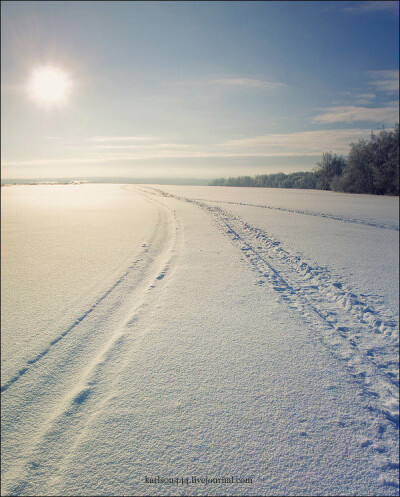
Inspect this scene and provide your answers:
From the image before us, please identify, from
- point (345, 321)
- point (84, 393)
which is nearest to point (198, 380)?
point (84, 393)

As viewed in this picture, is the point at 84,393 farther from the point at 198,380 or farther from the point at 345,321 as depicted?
the point at 345,321

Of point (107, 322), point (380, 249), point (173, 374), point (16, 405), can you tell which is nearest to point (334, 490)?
point (173, 374)

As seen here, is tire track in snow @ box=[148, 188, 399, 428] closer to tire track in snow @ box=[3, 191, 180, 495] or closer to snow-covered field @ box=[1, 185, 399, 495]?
snow-covered field @ box=[1, 185, 399, 495]

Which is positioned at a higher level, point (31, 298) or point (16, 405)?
point (31, 298)

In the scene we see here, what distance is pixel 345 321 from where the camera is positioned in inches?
128

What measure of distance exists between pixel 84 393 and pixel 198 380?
928 millimetres

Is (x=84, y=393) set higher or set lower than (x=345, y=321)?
lower

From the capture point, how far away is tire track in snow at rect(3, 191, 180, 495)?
1.62m

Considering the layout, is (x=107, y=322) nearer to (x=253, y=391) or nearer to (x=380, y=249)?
(x=253, y=391)

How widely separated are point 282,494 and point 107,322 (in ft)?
7.60

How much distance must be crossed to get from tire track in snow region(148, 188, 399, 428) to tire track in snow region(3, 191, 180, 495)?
6.60 ft

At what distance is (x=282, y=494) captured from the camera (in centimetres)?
151

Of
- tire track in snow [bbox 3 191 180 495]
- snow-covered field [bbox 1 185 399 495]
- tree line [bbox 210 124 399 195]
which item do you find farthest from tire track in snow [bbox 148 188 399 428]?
tree line [bbox 210 124 399 195]

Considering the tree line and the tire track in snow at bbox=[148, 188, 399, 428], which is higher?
the tree line
